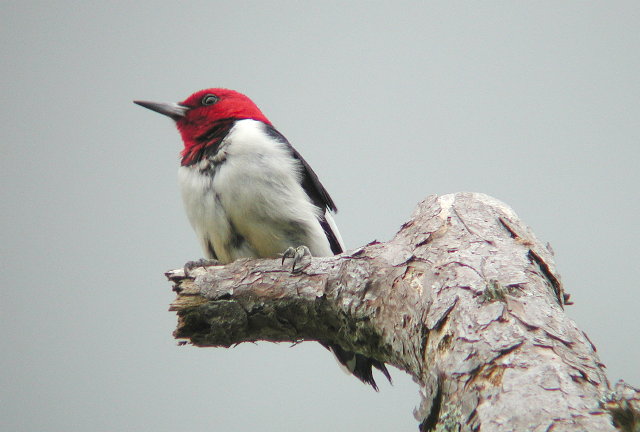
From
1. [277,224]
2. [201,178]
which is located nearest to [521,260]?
[277,224]

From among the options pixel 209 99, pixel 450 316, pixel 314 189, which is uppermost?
pixel 209 99

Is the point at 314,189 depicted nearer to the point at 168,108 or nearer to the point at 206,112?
the point at 206,112

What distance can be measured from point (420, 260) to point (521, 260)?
0.46m

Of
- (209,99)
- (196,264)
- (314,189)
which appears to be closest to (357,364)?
(196,264)

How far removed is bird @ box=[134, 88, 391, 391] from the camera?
394 cm

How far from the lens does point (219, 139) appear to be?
4.32 metres

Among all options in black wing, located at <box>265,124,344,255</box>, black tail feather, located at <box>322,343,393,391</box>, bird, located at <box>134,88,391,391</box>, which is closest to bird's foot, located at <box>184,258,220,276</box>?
bird, located at <box>134,88,391,391</box>

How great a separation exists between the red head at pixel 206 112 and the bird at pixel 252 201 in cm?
27

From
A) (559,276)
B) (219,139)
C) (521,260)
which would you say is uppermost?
(219,139)

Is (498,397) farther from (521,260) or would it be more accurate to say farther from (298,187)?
(298,187)

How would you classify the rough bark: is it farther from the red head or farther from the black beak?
the black beak

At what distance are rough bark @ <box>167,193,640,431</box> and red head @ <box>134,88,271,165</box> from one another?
1747mm

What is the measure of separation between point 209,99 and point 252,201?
156 cm

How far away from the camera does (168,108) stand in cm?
514
